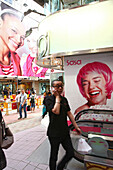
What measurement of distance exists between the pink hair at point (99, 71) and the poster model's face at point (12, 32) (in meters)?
9.40

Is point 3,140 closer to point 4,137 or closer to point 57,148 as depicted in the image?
point 4,137

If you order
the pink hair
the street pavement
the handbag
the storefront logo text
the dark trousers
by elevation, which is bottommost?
the street pavement

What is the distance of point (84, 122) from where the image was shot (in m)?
3.32

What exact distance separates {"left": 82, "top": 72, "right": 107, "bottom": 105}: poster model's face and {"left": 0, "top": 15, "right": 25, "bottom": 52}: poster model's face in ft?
31.6

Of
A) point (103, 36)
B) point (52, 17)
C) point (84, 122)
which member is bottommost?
point (84, 122)

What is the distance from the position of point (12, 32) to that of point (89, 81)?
34.2 ft

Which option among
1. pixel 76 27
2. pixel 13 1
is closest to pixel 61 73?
pixel 76 27

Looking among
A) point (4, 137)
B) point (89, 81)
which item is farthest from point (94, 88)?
point (4, 137)

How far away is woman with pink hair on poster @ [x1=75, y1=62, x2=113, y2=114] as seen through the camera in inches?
173

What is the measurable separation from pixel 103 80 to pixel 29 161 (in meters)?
3.02

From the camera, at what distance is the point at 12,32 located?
12.7 meters

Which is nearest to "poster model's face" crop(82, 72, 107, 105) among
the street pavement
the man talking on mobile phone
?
the street pavement

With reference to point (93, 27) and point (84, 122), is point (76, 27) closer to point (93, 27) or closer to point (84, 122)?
point (93, 27)

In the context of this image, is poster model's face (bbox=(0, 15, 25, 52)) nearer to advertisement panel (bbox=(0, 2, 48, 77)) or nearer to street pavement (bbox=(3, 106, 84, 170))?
advertisement panel (bbox=(0, 2, 48, 77))
